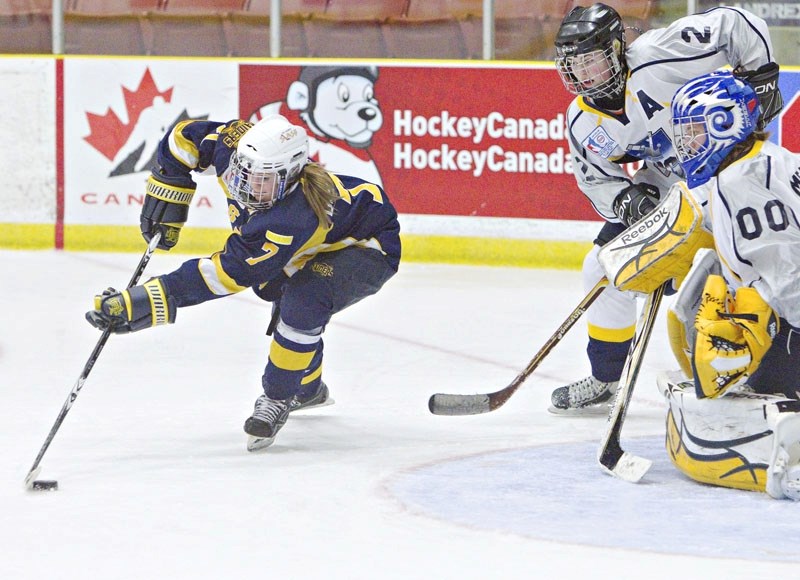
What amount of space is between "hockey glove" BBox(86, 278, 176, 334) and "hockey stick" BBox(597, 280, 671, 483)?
894mm

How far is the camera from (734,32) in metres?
3.59

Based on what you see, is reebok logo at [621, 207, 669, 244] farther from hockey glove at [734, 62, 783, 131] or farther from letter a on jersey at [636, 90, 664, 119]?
hockey glove at [734, 62, 783, 131]

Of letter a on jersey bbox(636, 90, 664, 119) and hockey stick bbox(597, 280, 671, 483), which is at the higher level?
letter a on jersey bbox(636, 90, 664, 119)

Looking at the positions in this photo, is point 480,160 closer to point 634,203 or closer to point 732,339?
point 634,203

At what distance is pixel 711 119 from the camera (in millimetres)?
2686

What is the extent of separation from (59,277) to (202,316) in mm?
1042

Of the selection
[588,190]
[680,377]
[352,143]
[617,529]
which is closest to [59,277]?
[352,143]

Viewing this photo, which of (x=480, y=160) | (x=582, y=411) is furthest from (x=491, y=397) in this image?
(x=480, y=160)

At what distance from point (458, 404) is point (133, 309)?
0.82m

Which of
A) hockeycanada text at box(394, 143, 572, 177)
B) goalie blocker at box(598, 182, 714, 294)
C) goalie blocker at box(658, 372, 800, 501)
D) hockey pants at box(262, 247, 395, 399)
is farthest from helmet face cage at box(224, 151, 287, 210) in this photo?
hockeycanada text at box(394, 143, 572, 177)

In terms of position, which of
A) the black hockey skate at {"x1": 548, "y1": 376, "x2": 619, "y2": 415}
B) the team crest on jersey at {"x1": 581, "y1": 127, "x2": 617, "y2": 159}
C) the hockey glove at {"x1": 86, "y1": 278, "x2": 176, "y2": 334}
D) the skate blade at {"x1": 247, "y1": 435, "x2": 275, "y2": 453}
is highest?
the team crest on jersey at {"x1": 581, "y1": 127, "x2": 617, "y2": 159}

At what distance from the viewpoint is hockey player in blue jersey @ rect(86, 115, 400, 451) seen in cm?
304

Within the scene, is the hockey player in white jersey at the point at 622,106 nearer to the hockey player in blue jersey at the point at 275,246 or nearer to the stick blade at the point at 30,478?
the hockey player in blue jersey at the point at 275,246

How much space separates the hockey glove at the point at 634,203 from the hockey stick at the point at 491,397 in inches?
7.2
